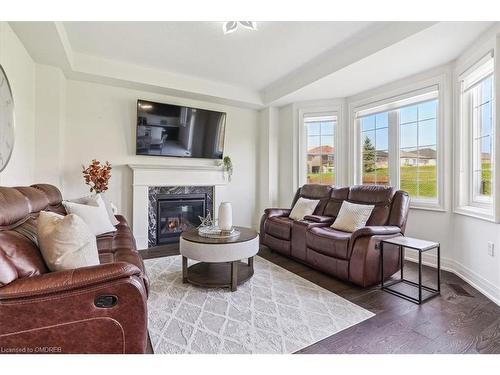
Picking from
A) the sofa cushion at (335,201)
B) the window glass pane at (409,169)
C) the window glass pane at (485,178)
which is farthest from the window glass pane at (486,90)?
the sofa cushion at (335,201)

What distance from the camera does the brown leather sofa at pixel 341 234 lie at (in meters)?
2.44

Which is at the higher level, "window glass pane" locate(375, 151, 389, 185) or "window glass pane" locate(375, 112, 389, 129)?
"window glass pane" locate(375, 112, 389, 129)

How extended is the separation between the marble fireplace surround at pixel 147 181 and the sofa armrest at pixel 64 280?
9.12ft

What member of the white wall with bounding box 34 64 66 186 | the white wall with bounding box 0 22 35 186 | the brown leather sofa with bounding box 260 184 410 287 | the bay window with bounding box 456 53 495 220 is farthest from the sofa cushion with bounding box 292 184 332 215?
the white wall with bounding box 0 22 35 186

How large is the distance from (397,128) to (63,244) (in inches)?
160

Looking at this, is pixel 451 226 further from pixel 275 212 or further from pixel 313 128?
pixel 313 128

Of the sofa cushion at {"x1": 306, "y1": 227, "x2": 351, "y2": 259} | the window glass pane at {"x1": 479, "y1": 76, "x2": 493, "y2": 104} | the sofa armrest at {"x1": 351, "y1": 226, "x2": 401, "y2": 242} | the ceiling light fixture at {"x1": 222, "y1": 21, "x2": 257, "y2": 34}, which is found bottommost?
the sofa cushion at {"x1": 306, "y1": 227, "x2": 351, "y2": 259}

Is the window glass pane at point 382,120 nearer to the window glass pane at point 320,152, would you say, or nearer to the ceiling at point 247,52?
the ceiling at point 247,52

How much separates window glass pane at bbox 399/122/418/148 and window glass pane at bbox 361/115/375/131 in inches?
17.7

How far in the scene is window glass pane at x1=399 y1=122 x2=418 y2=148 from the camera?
3498 mm

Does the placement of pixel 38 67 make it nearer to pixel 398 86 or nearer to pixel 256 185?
pixel 256 185

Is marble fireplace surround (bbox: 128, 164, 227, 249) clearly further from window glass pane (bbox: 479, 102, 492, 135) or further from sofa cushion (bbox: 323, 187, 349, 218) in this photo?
window glass pane (bbox: 479, 102, 492, 135)

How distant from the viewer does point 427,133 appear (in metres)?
3.34

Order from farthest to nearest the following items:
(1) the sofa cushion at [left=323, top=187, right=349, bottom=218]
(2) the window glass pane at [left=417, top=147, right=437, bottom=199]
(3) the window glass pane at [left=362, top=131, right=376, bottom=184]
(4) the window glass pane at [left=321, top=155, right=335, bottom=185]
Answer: (4) the window glass pane at [left=321, top=155, right=335, bottom=185] → (3) the window glass pane at [left=362, top=131, right=376, bottom=184] → (1) the sofa cushion at [left=323, top=187, right=349, bottom=218] → (2) the window glass pane at [left=417, top=147, right=437, bottom=199]
